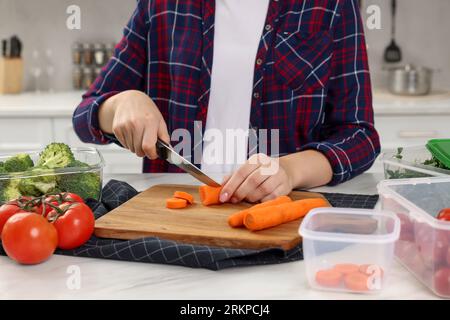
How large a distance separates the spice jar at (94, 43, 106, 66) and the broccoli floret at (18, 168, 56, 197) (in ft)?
6.84

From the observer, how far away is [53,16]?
11.0 ft

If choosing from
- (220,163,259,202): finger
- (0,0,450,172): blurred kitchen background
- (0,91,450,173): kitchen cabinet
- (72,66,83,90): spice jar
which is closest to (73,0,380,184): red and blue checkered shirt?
(220,163,259,202): finger

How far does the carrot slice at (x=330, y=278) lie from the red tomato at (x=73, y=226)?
1.36ft

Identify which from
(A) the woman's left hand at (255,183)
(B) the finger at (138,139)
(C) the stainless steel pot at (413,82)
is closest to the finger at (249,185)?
(A) the woman's left hand at (255,183)

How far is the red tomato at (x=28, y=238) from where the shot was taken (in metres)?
1.04

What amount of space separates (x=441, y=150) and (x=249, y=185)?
0.38 metres

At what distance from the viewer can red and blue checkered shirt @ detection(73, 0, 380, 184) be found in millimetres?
1716

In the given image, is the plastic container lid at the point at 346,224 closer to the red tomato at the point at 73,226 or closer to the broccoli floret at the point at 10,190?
→ the red tomato at the point at 73,226

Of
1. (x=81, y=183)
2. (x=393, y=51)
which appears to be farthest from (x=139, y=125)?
(x=393, y=51)

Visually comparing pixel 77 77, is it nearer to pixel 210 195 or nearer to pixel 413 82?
pixel 413 82
